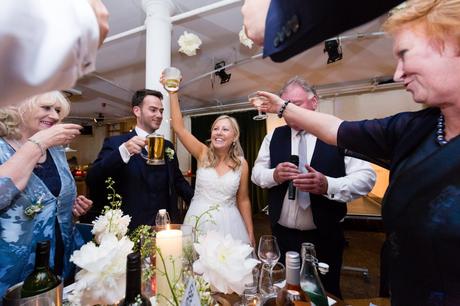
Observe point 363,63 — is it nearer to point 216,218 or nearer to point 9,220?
point 216,218

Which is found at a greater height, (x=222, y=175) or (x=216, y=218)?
(x=222, y=175)

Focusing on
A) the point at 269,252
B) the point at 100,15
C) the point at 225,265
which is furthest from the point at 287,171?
the point at 100,15

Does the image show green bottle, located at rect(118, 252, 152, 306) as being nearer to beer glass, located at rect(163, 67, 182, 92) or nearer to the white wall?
beer glass, located at rect(163, 67, 182, 92)

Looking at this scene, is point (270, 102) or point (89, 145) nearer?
point (270, 102)

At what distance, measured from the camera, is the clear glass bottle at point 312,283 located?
83cm

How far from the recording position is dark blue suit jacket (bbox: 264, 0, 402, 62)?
35 cm

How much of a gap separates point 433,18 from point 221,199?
1862 mm

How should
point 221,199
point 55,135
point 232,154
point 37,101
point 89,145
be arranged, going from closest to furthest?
point 55,135
point 37,101
point 221,199
point 232,154
point 89,145

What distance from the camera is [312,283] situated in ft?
2.86

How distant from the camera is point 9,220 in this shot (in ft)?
3.52

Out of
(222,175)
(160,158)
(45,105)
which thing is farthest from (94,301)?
(222,175)

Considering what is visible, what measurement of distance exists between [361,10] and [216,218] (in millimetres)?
1990

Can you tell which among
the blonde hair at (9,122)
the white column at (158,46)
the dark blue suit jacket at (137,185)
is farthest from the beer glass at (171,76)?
the blonde hair at (9,122)

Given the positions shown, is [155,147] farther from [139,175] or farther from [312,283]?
[312,283]
